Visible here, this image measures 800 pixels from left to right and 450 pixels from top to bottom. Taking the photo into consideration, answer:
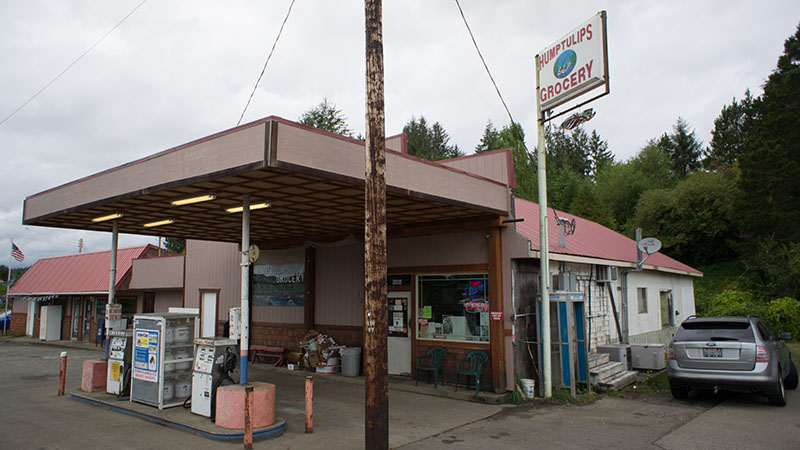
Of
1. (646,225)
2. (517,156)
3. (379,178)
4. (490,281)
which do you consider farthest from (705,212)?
(379,178)

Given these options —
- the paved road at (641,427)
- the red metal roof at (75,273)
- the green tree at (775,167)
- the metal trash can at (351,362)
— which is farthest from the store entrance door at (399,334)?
the green tree at (775,167)

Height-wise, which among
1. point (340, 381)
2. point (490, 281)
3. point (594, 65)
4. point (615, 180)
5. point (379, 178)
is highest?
point (615, 180)

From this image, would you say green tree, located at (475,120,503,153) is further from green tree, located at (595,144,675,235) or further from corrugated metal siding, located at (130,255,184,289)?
corrugated metal siding, located at (130,255,184,289)

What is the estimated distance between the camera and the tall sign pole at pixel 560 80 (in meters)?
10.0

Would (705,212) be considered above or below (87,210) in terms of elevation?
above

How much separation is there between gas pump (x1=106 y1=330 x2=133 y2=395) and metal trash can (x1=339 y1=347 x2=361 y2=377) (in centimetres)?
510

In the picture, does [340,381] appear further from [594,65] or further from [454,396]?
[594,65]

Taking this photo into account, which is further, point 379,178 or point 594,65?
point 594,65

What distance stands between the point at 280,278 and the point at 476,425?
365 inches

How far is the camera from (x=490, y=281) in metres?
11.3

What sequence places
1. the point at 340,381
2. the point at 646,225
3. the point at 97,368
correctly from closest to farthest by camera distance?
the point at 97,368
the point at 340,381
the point at 646,225

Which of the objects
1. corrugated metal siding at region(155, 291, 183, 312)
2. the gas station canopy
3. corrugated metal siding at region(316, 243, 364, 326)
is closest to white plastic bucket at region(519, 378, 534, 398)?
the gas station canopy

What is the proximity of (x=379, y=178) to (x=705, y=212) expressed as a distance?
3394 cm

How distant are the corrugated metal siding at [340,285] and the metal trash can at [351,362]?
85 centimetres
